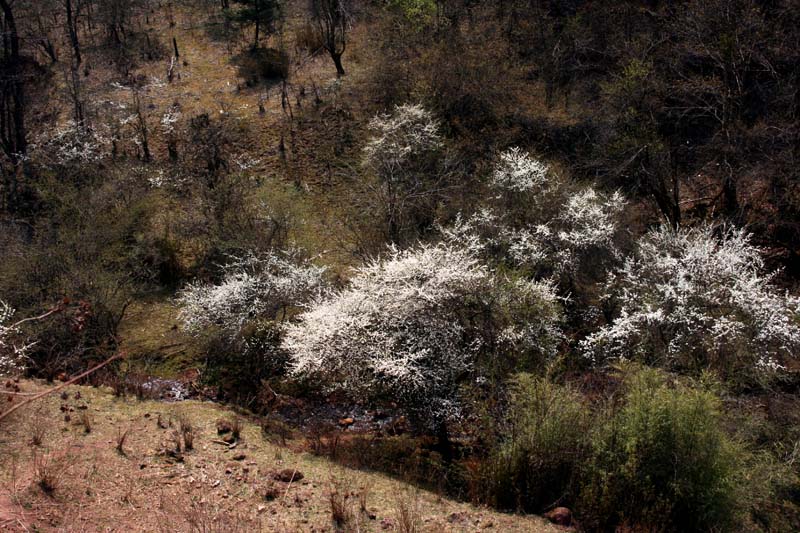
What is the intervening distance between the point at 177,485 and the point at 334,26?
24725 mm

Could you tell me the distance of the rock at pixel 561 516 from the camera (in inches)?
332

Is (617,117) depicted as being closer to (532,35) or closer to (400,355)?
(532,35)

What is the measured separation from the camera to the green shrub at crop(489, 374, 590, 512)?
8797 millimetres

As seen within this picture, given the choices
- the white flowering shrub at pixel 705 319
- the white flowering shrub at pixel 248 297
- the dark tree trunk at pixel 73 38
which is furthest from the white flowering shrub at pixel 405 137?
the dark tree trunk at pixel 73 38

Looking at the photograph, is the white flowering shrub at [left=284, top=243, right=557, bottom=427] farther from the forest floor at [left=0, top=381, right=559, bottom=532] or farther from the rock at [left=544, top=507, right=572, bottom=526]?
the rock at [left=544, top=507, right=572, bottom=526]

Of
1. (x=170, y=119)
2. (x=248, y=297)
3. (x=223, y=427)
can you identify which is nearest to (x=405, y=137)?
(x=248, y=297)

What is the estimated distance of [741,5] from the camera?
20.3 meters

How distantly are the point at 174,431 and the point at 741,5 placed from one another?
22.8 meters

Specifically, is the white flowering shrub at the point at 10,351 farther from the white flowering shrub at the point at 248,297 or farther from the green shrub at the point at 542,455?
the green shrub at the point at 542,455

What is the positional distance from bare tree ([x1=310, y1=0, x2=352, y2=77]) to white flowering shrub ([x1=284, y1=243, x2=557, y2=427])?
18595 mm

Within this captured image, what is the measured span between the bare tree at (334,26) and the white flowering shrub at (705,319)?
19.3 metres

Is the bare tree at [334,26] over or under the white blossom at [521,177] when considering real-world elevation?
over

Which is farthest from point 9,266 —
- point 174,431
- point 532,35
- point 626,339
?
point 532,35

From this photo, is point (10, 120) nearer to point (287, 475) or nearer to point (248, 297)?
point (248, 297)
